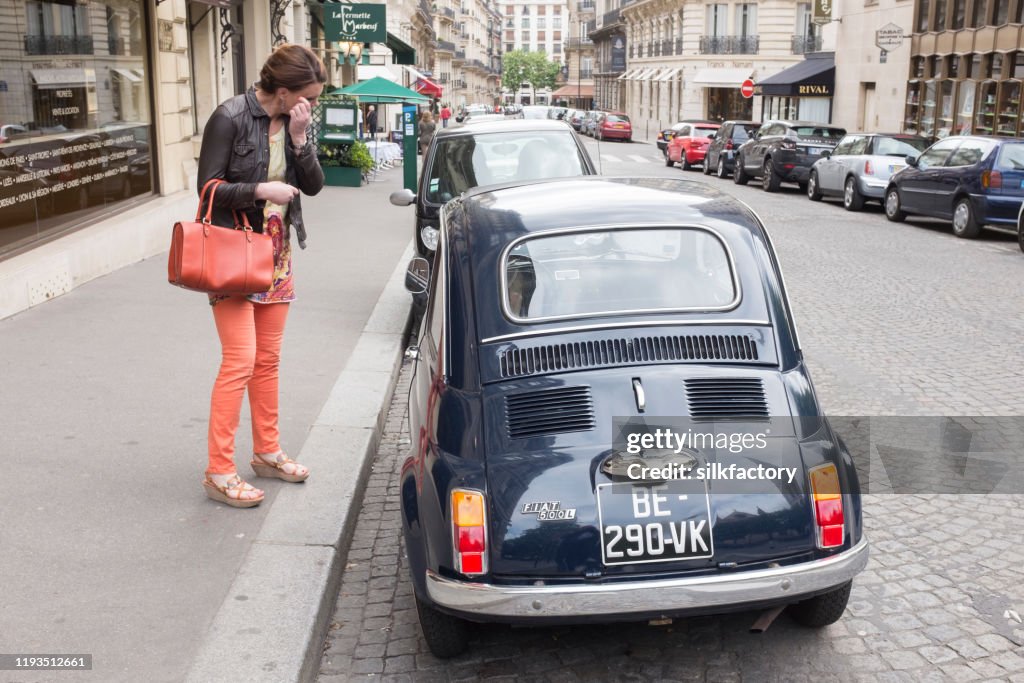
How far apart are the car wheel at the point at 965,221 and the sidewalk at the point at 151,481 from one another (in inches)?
408

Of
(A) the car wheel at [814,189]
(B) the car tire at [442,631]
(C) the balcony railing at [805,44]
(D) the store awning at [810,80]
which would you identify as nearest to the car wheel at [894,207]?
(A) the car wheel at [814,189]

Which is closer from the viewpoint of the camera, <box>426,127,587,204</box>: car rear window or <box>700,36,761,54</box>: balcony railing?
<box>426,127,587,204</box>: car rear window

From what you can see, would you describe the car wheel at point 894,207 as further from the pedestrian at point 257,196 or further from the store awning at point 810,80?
the store awning at point 810,80

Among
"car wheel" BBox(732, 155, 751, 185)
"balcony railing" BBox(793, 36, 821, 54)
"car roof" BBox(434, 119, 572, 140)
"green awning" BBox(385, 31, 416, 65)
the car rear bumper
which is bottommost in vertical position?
"car wheel" BBox(732, 155, 751, 185)

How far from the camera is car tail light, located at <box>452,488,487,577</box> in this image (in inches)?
138

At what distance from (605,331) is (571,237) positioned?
21.5 inches

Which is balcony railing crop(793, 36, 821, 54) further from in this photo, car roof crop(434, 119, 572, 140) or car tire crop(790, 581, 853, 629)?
car tire crop(790, 581, 853, 629)

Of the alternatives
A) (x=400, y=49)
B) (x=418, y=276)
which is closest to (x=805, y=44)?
(x=400, y=49)

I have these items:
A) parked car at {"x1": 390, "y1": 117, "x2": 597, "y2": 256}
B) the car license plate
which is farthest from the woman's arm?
parked car at {"x1": 390, "y1": 117, "x2": 597, "y2": 256}

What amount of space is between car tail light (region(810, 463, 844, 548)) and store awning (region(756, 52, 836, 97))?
133 ft

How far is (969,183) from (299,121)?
562 inches

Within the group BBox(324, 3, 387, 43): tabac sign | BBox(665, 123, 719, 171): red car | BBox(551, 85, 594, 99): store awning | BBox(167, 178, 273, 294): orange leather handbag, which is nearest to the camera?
BBox(167, 178, 273, 294): orange leather handbag

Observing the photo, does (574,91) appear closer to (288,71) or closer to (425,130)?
(425,130)

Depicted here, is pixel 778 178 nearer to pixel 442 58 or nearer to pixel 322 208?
pixel 322 208
